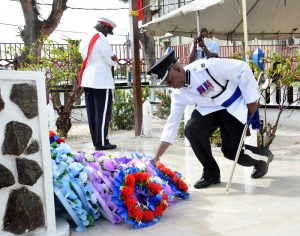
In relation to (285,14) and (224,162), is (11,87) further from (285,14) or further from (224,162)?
(285,14)

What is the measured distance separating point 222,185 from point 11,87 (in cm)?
225

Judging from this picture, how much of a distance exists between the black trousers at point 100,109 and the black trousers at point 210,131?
2344mm

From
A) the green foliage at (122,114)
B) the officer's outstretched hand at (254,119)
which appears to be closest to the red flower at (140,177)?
the officer's outstretched hand at (254,119)

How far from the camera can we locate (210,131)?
4051 millimetres

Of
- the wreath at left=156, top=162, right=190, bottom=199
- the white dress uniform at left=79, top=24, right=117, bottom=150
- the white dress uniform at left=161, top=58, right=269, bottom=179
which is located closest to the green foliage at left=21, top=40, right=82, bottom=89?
the white dress uniform at left=79, top=24, right=117, bottom=150

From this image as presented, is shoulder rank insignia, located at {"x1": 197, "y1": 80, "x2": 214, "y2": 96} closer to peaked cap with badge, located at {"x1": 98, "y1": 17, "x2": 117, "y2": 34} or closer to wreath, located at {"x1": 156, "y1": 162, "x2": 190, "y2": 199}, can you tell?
wreath, located at {"x1": 156, "y1": 162, "x2": 190, "y2": 199}

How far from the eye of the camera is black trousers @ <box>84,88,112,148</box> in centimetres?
616

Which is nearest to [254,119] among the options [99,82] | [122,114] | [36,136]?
[36,136]

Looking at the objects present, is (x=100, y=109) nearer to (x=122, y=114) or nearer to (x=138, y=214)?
(x=122, y=114)

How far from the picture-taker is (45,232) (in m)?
2.74

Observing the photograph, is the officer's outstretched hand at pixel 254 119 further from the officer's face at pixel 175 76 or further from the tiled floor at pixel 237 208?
the officer's face at pixel 175 76

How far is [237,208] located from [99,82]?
3.33 meters

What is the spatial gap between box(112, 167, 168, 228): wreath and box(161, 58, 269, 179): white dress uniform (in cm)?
65

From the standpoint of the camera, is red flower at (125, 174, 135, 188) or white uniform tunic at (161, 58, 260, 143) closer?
red flower at (125, 174, 135, 188)
